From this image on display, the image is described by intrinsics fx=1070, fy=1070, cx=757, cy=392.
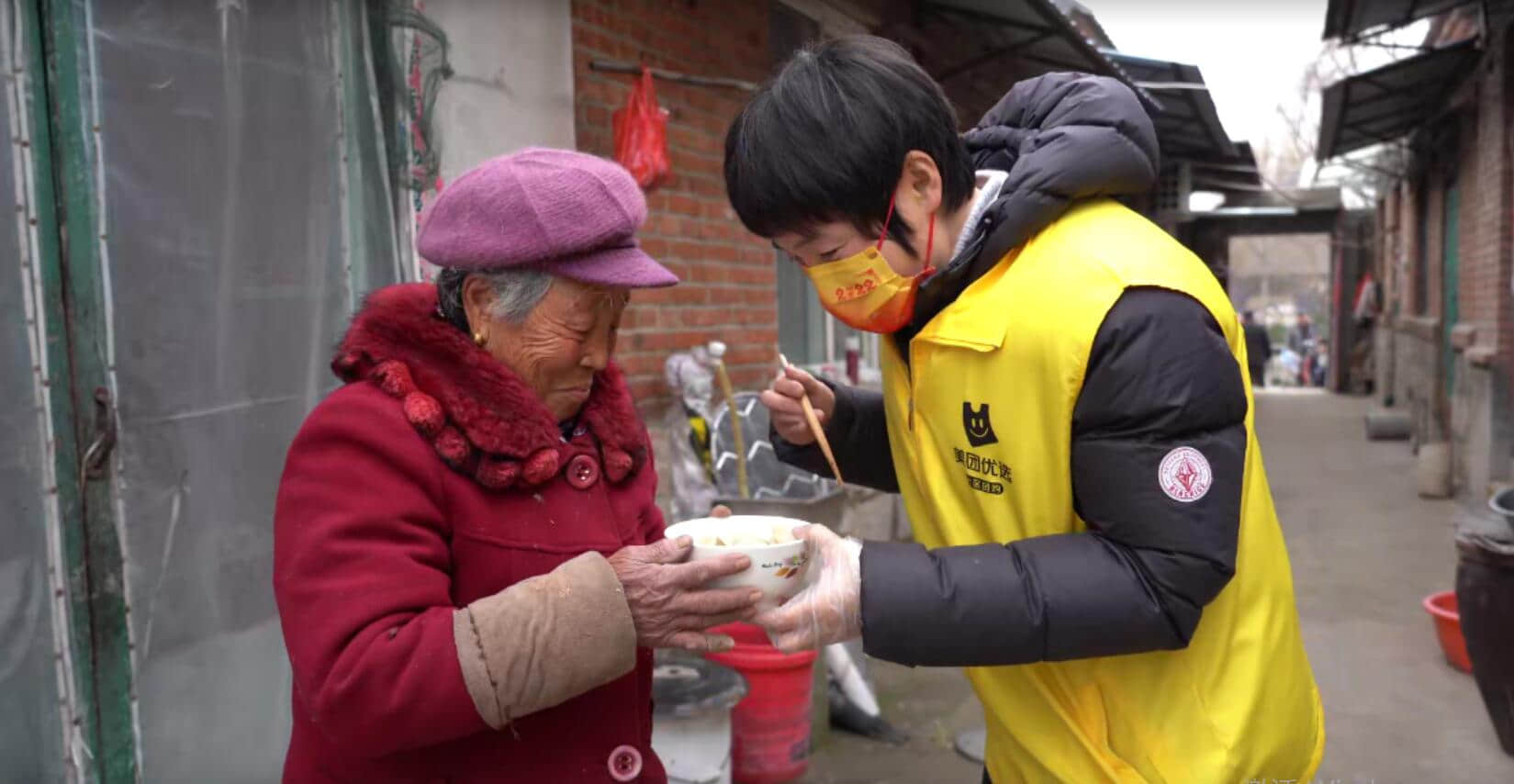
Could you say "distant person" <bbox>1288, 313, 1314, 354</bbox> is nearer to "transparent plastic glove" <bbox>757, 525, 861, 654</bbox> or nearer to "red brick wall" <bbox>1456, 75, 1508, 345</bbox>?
"red brick wall" <bbox>1456, 75, 1508, 345</bbox>

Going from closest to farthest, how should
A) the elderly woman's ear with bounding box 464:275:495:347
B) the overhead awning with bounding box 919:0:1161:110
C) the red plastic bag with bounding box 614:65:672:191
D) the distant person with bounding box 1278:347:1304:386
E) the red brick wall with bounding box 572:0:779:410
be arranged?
the elderly woman's ear with bounding box 464:275:495:347, the red plastic bag with bounding box 614:65:672:191, the red brick wall with bounding box 572:0:779:410, the overhead awning with bounding box 919:0:1161:110, the distant person with bounding box 1278:347:1304:386

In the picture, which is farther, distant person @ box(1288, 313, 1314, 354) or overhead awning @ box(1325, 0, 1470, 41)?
distant person @ box(1288, 313, 1314, 354)

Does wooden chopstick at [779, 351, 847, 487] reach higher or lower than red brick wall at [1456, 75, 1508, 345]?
lower

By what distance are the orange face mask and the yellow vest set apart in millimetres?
97

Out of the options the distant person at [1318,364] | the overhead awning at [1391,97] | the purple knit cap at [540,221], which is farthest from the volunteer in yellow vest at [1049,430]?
the distant person at [1318,364]

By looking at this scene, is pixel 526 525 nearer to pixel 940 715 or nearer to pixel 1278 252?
pixel 940 715

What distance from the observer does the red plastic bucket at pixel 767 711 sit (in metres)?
3.75

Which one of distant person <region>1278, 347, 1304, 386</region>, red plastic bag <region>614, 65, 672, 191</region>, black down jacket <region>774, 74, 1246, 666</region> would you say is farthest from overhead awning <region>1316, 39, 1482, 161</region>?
distant person <region>1278, 347, 1304, 386</region>

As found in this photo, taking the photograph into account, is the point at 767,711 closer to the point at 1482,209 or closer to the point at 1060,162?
the point at 1060,162

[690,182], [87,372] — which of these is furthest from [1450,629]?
[87,372]

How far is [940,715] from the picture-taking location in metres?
4.64

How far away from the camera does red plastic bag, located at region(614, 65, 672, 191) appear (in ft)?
12.2

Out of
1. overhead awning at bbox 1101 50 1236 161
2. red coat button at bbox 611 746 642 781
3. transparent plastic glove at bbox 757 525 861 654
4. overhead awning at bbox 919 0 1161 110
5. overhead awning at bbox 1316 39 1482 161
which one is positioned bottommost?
red coat button at bbox 611 746 642 781

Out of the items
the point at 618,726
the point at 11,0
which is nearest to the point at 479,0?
the point at 11,0
